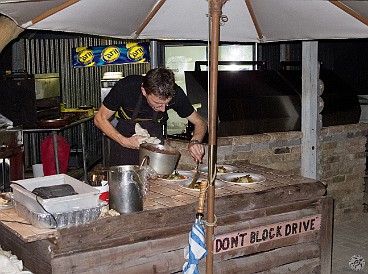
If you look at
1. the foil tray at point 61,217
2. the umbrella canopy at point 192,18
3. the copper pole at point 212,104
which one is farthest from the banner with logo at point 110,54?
the copper pole at point 212,104

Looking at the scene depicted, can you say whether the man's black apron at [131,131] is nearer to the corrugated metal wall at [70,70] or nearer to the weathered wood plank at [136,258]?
the weathered wood plank at [136,258]

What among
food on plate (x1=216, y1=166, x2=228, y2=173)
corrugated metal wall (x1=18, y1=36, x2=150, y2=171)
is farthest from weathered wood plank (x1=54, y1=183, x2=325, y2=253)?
corrugated metal wall (x1=18, y1=36, x2=150, y2=171)

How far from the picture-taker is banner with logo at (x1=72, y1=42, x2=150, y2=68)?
42.2 feet

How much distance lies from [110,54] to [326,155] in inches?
281

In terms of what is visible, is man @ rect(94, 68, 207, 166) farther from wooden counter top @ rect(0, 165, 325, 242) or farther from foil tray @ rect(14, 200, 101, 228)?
foil tray @ rect(14, 200, 101, 228)

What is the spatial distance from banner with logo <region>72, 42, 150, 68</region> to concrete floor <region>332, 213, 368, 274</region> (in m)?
7.00

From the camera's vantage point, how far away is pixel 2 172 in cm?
737

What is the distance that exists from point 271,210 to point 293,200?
0.21 metres

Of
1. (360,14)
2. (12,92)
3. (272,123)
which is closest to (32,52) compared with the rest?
(12,92)

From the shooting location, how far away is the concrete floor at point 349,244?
5.95 metres

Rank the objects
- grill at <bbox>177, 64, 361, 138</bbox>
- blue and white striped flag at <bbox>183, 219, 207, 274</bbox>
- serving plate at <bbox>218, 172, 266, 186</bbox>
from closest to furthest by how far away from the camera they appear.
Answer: blue and white striped flag at <bbox>183, 219, 207, 274</bbox>
serving plate at <bbox>218, 172, 266, 186</bbox>
grill at <bbox>177, 64, 361, 138</bbox>

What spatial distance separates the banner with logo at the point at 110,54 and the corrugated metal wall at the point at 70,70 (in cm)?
27

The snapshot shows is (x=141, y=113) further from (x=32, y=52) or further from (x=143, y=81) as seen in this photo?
(x=32, y=52)

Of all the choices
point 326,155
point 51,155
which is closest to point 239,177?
point 326,155
